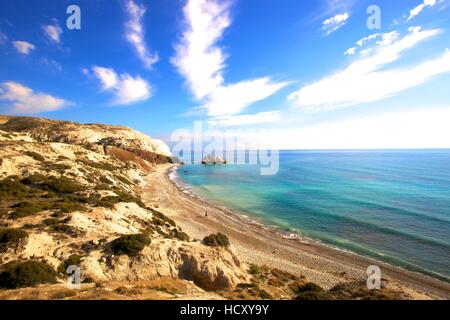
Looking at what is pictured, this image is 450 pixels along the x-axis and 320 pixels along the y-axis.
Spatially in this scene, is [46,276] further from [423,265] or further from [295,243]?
[423,265]

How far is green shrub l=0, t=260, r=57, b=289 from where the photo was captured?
11805mm

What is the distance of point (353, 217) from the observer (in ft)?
139

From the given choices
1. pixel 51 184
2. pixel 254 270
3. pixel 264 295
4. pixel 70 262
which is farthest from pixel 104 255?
pixel 51 184

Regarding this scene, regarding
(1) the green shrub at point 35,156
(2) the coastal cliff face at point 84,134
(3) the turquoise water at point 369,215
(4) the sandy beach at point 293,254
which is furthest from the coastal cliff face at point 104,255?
(2) the coastal cliff face at point 84,134

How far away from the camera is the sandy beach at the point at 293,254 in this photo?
23281mm

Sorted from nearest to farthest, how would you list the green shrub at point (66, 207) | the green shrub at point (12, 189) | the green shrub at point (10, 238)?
the green shrub at point (10, 238) < the green shrub at point (66, 207) < the green shrub at point (12, 189)

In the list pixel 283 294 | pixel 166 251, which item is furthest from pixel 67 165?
pixel 283 294

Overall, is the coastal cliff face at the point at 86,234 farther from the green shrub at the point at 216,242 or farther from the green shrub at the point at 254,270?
the green shrub at the point at 254,270

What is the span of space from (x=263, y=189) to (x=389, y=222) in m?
34.8

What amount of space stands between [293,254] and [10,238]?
26154 millimetres

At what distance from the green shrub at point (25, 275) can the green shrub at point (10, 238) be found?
2.12 meters

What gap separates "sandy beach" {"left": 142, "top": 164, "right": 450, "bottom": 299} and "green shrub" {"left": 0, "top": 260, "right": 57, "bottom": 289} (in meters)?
18.1

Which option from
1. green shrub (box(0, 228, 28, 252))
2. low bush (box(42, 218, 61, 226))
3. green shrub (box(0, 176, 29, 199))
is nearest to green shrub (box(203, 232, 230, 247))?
low bush (box(42, 218, 61, 226))

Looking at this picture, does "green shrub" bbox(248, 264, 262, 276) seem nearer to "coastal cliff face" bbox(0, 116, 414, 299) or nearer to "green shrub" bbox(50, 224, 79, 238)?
"coastal cliff face" bbox(0, 116, 414, 299)
